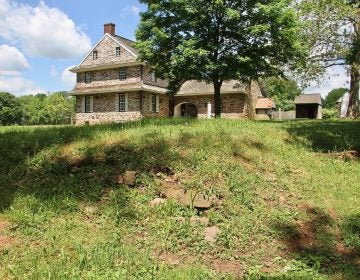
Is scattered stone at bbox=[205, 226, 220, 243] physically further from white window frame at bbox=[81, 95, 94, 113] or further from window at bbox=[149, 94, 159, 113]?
white window frame at bbox=[81, 95, 94, 113]

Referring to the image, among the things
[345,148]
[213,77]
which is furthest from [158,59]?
[345,148]

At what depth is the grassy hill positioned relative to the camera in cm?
495

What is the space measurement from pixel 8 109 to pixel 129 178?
248ft

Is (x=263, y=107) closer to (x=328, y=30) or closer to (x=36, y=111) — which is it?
(x=328, y=30)

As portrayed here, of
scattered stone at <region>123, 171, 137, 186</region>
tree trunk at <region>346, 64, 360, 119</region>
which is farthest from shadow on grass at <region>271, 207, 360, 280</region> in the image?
tree trunk at <region>346, 64, 360, 119</region>

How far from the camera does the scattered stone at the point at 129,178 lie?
6719 millimetres

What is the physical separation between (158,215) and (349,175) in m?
4.84

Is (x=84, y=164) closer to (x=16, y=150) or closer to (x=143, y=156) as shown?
(x=143, y=156)

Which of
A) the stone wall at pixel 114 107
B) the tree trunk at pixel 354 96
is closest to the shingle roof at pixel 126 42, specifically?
the stone wall at pixel 114 107

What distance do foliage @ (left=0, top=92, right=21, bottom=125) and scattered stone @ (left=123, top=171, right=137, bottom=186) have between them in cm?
7521

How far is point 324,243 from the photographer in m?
5.85

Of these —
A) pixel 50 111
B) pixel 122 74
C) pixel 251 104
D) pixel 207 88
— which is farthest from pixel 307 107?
pixel 50 111

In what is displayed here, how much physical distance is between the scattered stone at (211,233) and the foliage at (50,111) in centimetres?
7153

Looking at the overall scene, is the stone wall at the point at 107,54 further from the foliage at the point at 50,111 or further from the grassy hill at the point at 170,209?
the foliage at the point at 50,111
